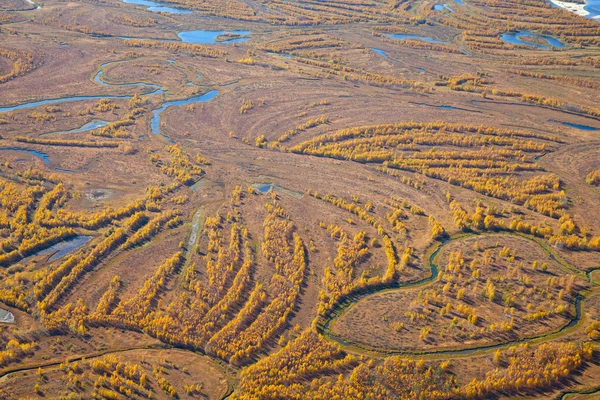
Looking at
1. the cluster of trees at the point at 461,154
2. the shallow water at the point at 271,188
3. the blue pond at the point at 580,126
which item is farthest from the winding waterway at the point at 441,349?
the blue pond at the point at 580,126

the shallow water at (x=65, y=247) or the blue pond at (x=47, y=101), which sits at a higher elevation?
the blue pond at (x=47, y=101)

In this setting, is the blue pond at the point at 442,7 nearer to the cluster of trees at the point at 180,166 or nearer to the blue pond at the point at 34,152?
the cluster of trees at the point at 180,166

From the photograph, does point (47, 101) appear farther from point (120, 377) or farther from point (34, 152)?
point (120, 377)

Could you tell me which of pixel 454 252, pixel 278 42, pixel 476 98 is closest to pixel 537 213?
pixel 454 252

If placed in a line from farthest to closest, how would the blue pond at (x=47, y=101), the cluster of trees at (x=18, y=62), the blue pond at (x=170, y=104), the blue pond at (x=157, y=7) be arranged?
1. the blue pond at (x=157, y=7)
2. the cluster of trees at (x=18, y=62)
3. the blue pond at (x=47, y=101)
4. the blue pond at (x=170, y=104)

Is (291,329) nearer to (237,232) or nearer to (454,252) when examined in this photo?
(237,232)

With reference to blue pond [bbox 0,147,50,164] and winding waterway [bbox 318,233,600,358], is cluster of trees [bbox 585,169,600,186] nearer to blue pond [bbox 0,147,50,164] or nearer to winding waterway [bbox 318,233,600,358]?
winding waterway [bbox 318,233,600,358]
